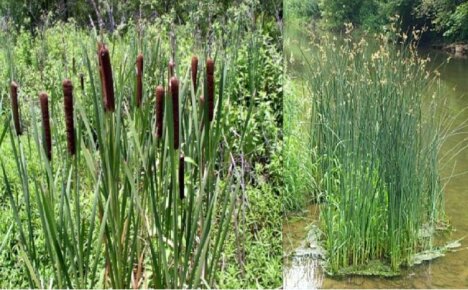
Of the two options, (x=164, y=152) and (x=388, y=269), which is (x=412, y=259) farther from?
(x=164, y=152)

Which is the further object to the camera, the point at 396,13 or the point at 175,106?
the point at 396,13

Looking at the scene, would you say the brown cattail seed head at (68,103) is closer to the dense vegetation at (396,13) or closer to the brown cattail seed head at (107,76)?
the brown cattail seed head at (107,76)

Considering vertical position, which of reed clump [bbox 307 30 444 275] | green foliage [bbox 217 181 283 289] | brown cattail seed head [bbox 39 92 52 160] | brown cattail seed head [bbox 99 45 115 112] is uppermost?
brown cattail seed head [bbox 99 45 115 112]

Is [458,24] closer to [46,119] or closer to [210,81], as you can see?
[210,81]

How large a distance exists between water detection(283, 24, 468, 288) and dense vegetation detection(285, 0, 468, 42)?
0.07 m

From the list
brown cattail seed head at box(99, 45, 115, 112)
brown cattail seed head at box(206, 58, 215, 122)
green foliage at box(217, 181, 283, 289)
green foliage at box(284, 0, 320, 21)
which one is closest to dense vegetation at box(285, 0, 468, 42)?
green foliage at box(284, 0, 320, 21)

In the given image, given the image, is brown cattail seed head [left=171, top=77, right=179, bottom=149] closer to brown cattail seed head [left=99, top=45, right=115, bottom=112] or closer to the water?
brown cattail seed head [left=99, top=45, right=115, bottom=112]

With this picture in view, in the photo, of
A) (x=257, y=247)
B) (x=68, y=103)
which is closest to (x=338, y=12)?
(x=257, y=247)

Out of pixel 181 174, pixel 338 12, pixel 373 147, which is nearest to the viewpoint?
pixel 181 174

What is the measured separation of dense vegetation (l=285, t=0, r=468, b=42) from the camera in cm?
145

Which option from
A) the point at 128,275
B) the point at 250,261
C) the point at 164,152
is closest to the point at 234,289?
the point at 250,261

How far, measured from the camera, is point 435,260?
4.99ft

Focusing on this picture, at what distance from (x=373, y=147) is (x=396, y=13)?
15.2 inches

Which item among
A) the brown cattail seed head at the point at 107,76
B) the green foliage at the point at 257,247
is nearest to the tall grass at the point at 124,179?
the brown cattail seed head at the point at 107,76
